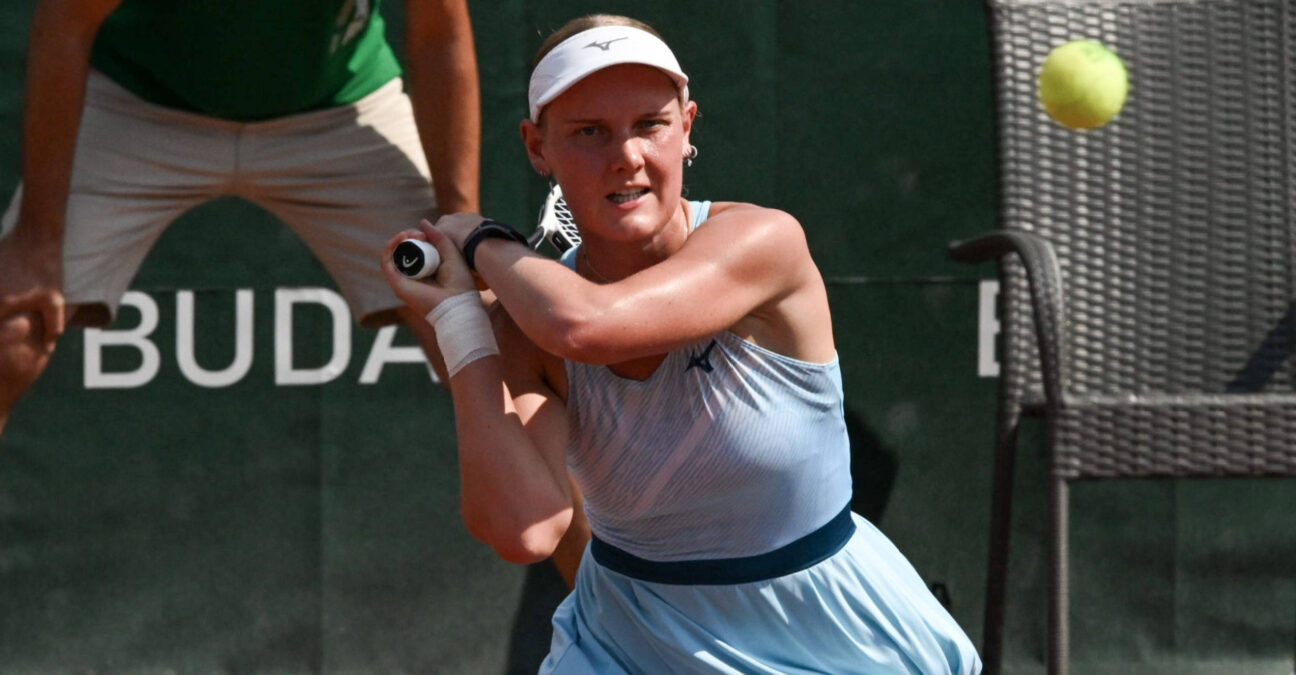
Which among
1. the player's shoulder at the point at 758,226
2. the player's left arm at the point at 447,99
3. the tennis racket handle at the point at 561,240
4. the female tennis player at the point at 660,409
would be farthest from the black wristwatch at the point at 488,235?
the player's left arm at the point at 447,99

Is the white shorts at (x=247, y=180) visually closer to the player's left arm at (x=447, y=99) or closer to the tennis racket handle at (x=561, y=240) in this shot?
the player's left arm at (x=447, y=99)

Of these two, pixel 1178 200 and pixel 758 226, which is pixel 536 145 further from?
pixel 1178 200

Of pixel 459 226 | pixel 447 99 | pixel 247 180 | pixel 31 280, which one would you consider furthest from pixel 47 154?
pixel 459 226

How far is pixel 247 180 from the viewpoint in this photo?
3.09m

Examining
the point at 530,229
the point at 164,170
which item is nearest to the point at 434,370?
the point at 530,229

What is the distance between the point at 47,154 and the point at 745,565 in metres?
1.66

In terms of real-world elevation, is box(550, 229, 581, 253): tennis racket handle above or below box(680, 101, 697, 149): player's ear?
below

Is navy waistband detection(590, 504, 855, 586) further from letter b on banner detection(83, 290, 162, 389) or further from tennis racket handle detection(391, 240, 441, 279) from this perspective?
letter b on banner detection(83, 290, 162, 389)

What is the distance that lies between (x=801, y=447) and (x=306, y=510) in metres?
1.63

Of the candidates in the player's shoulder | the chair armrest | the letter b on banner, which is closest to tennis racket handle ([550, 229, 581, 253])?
the player's shoulder

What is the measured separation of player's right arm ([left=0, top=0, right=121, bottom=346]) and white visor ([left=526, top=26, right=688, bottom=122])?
132 centimetres

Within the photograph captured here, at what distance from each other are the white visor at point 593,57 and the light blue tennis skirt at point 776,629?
0.63m

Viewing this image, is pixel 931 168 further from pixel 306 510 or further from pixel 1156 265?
pixel 306 510

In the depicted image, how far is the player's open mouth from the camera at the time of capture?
1896mm
